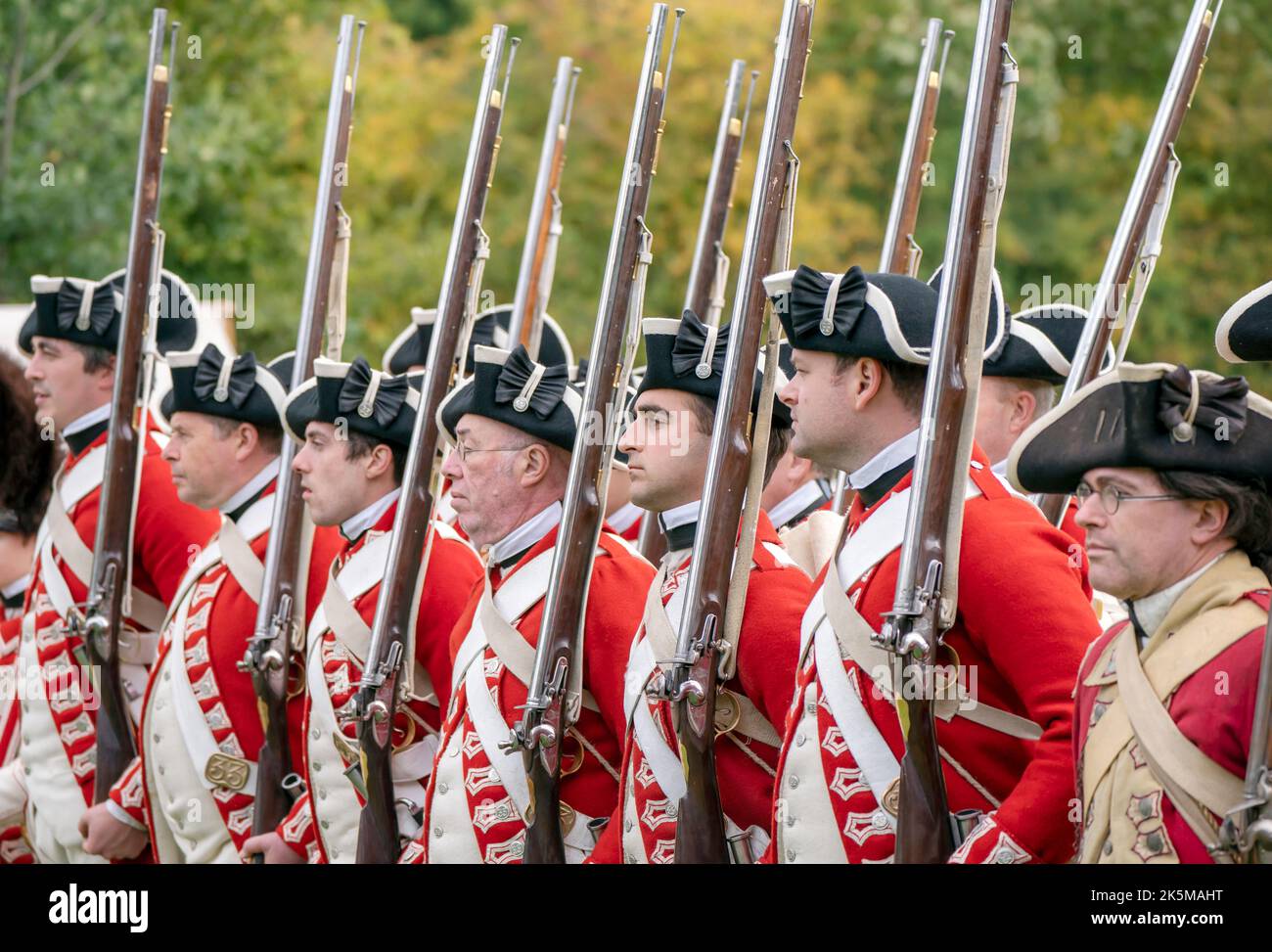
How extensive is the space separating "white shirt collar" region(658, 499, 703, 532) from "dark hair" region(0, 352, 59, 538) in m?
3.65

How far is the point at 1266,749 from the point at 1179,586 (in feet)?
1.32

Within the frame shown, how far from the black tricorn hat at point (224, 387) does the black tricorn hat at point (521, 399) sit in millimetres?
1317

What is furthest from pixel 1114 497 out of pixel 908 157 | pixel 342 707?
pixel 908 157

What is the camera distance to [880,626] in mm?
3705

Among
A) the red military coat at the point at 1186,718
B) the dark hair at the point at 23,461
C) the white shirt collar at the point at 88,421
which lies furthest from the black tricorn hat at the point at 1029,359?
the dark hair at the point at 23,461

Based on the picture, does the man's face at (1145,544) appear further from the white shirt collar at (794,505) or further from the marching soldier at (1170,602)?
the white shirt collar at (794,505)

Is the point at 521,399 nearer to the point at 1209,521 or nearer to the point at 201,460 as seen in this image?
the point at 201,460

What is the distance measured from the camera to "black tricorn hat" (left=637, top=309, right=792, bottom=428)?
14.6ft

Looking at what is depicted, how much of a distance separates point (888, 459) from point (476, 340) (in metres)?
3.81

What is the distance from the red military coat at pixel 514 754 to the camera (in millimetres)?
4535

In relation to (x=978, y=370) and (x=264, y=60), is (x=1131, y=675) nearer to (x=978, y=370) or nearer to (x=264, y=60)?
(x=978, y=370)

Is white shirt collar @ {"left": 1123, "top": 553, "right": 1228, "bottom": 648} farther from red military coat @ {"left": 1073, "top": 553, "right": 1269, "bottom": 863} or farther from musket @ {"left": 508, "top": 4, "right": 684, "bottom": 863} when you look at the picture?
musket @ {"left": 508, "top": 4, "right": 684, "bottom": 863}

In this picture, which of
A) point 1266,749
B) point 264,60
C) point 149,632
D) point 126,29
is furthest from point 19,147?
point 1266,749

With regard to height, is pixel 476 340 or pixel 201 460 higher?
pixel 476 340
